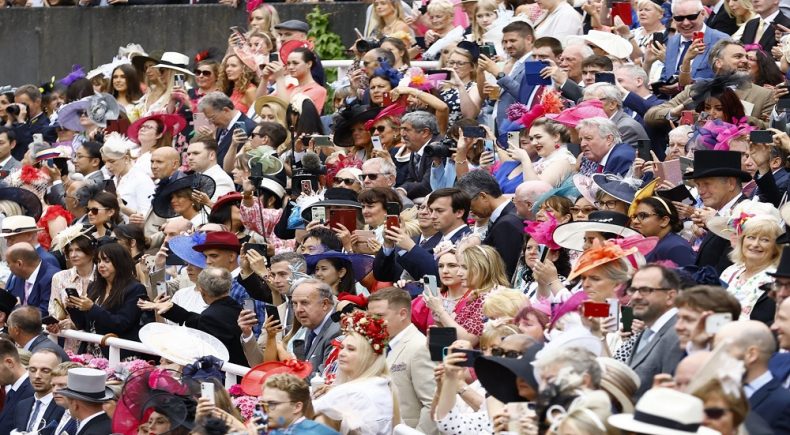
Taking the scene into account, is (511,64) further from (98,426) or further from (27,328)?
(98,426)

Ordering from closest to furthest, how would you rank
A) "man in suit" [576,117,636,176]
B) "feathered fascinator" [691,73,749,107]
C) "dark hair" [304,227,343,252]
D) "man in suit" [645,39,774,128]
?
1. "dark hair" [304,227,343,252]
2. "man in suit" [576,117,636,176]
3. "feathered fascinator" [691,73,749,107]
4. "man in suit" [645,39,774,128]

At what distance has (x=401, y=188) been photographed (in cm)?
1343

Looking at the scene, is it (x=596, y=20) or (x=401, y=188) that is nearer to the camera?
(x=401, y=188)

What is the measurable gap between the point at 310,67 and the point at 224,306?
5184 millimetres

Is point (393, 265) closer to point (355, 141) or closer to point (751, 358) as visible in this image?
point (355, 141)

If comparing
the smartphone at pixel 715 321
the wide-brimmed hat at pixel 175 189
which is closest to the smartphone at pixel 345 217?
the wide-brimmed hat at pixel 175 189

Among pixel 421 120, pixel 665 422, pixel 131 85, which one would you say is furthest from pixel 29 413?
pixel 131 85

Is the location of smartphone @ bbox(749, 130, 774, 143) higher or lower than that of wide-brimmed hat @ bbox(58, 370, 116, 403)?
higher

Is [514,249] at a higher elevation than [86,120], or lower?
higher

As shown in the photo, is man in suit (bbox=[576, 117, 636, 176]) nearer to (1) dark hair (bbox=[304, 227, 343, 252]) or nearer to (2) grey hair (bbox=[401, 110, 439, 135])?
(1) dark hair (bbox=[304, 227, 343, 252])

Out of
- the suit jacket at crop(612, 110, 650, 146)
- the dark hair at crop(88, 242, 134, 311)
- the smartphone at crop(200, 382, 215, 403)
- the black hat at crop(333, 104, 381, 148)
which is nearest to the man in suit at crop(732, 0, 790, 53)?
the suit jacket at crop(612, 110, 650, 146)

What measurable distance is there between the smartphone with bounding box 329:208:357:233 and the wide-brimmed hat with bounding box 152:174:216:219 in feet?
6.03

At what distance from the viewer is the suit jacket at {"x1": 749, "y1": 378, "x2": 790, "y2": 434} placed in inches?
291

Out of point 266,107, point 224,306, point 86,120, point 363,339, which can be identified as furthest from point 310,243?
point 86,120
